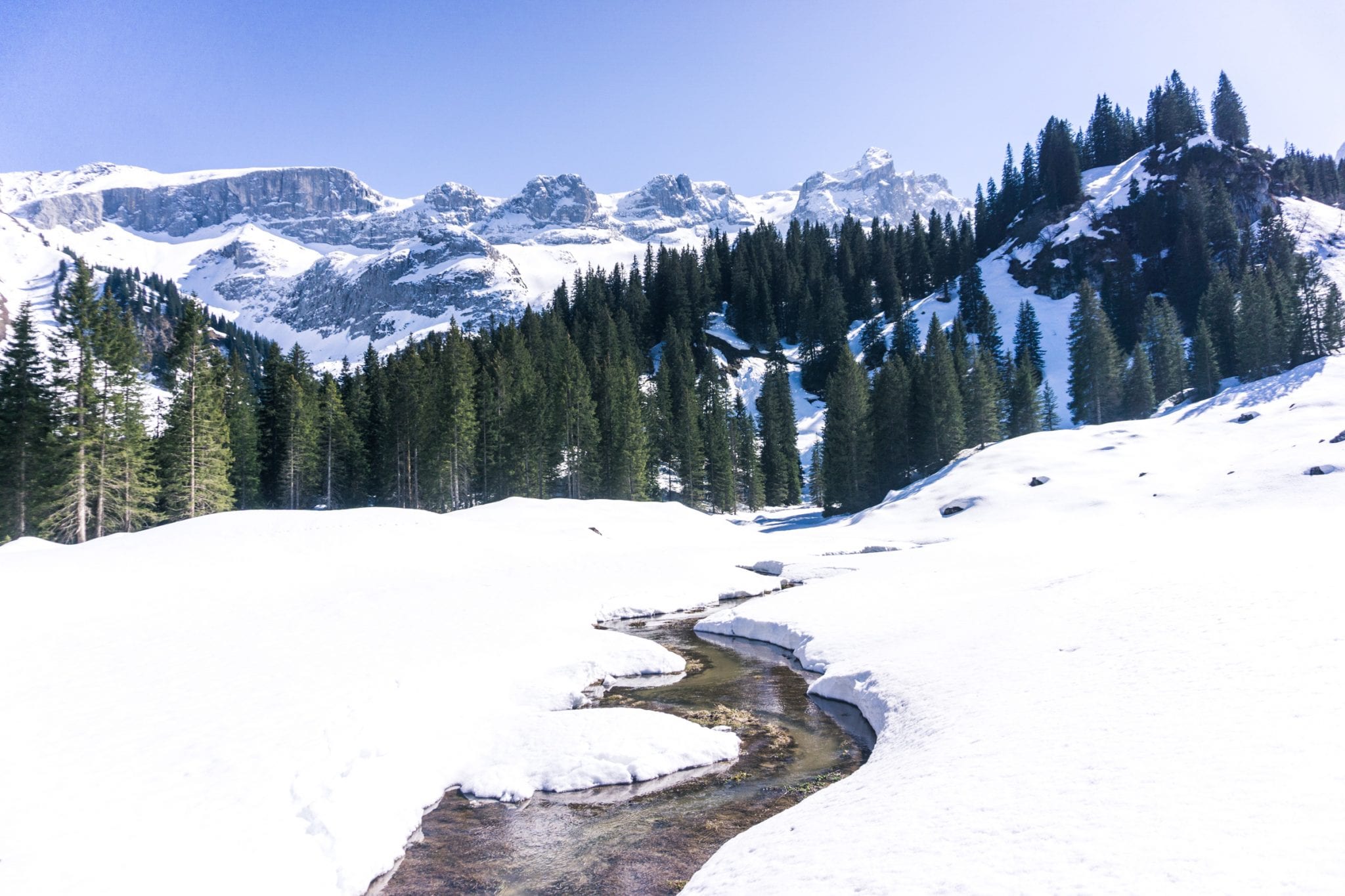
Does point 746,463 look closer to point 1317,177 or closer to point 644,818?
point 644,818

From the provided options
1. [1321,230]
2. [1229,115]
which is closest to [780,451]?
[1321,230]

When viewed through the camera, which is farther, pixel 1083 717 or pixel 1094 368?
pixel 1094 368

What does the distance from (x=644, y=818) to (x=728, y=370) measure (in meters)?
100

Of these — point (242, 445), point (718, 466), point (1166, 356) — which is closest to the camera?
point (242, 445)

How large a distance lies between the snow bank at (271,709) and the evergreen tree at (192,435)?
715 inches

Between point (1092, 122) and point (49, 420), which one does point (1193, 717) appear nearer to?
point (49, 420)

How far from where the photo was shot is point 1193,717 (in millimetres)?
8422

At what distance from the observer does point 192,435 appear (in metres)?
41.5

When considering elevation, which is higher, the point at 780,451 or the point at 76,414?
the point at 76,414

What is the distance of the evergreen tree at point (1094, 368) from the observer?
80750 millimetres

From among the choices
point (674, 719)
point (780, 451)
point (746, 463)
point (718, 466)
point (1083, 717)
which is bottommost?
point (674, 719)

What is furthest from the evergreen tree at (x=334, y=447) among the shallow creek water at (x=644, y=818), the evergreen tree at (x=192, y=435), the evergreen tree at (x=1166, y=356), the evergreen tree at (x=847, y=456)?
the evergreen tree at (x=1166, y=356)

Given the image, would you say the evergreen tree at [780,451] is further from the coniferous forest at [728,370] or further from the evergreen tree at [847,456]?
the evergreen tree at [847,456]

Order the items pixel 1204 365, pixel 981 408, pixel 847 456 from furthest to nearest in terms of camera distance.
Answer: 1. pixel 1204 365
2. pixel 981 408
3. pixel 847 456
